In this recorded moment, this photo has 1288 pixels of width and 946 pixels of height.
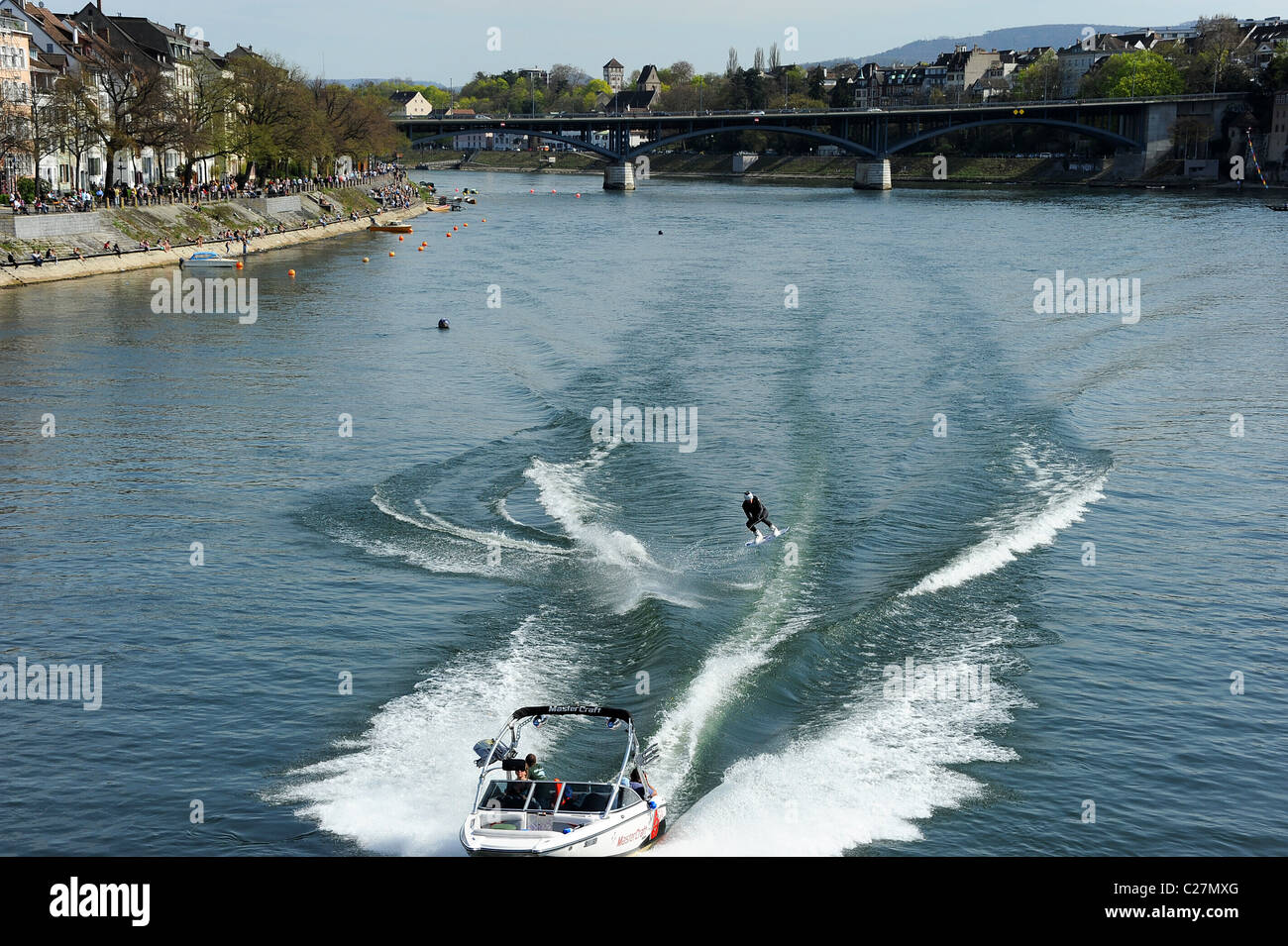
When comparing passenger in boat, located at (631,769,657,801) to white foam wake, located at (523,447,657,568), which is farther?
white foam wake, located at (523,447,657,568)

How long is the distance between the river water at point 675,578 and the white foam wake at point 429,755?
0.24 feet

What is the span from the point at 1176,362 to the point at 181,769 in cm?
4740

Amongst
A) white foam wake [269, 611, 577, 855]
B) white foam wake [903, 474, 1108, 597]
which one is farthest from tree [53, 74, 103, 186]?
white foam wake [269, 611, 577, 855]

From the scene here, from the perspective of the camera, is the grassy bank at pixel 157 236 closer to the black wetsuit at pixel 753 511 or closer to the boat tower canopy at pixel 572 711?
the black wetsuit at pixel 753 511

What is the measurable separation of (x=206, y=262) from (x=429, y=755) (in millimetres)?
75829

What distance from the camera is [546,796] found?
19.1 meters

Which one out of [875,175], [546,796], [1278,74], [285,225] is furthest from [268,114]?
[1278,74]

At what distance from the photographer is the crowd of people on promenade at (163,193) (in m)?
85.7

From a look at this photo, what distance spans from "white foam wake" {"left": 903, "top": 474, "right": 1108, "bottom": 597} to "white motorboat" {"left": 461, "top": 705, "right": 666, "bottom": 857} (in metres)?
12.0

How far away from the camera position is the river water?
21297 millimetres

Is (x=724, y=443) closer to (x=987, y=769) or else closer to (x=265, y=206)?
(x=987, y=769)

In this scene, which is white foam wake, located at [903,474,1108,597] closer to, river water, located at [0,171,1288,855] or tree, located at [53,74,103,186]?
river water, located at [0,171,1288,855]

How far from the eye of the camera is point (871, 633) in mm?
27312

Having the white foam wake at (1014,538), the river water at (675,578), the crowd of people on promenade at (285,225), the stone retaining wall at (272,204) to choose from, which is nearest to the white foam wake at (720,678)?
the river water at (675,578)
